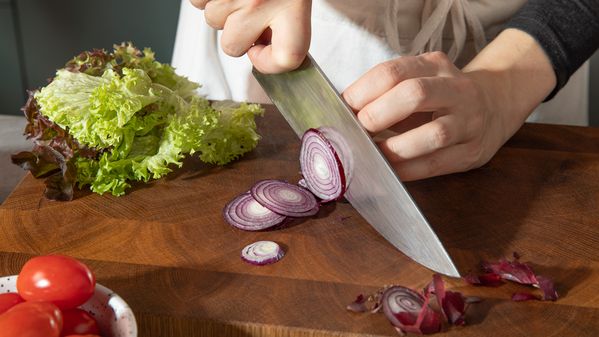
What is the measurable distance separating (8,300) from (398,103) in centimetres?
79

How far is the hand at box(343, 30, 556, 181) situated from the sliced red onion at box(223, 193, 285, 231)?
0.25 m

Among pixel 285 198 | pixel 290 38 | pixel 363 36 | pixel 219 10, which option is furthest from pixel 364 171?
pixel 363 36

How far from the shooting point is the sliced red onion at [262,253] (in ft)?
4.42

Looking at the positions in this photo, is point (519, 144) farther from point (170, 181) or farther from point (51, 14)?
point (51, 14)

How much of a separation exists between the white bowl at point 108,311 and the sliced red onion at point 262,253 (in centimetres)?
31

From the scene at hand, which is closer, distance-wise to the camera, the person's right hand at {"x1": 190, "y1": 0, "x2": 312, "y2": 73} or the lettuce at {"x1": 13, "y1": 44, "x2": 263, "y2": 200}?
the person's right hand at {"x1": 190, "y1": 0, "x2": 312, "y2": 73}

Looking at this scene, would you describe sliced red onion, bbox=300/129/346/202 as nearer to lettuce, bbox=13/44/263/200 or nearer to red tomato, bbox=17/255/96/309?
lettuce, bbox=13/44/263/200

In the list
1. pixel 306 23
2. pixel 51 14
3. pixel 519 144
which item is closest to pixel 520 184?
pixel 519 144

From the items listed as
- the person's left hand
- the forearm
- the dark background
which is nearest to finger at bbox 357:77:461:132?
the person's left hand

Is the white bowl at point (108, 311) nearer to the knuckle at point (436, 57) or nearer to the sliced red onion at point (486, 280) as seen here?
the sliced red onion at point (486, 280)

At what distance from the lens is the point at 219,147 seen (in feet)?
5.54

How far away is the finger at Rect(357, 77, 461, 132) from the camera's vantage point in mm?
1486

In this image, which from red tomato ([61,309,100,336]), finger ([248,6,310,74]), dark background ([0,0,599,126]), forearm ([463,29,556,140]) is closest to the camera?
red tomato ([61,309,100,336])

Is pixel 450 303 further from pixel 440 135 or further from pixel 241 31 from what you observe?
pixel 241 31
